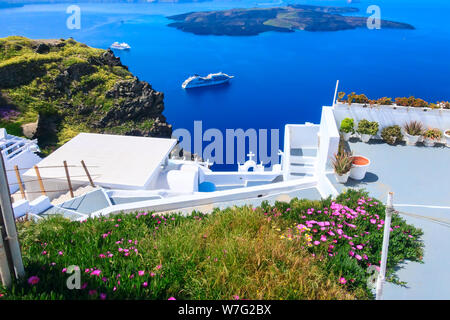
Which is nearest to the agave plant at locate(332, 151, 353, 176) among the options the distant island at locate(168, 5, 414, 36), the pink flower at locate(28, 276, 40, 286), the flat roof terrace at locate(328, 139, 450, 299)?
the flat roof terrace at locate(328, 139, 450, 299)

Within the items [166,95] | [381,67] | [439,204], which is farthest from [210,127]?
[439,204]

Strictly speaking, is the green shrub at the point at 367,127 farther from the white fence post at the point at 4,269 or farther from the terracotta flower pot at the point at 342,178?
the white fence post at the point at 4,269

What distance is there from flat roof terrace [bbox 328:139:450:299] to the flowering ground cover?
24cm

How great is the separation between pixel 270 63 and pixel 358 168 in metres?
73.3

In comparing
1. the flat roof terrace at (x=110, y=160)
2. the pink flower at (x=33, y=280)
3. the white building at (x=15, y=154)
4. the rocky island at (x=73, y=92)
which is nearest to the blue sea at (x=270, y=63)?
the rocky island at (x=73, y=92)

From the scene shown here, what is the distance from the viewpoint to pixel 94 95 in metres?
29.8

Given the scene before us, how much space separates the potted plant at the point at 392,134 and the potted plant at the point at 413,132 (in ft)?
0.54

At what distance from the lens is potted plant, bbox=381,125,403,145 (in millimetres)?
8242

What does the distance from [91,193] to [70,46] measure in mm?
29932

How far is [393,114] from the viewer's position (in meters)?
8.49

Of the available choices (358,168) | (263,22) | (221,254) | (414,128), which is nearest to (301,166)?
(358,168)

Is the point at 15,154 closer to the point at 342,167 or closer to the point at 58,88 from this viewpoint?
the point at 342,167

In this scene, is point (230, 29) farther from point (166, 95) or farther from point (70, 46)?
point (70, 46)

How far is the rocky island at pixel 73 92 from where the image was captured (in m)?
26.6
